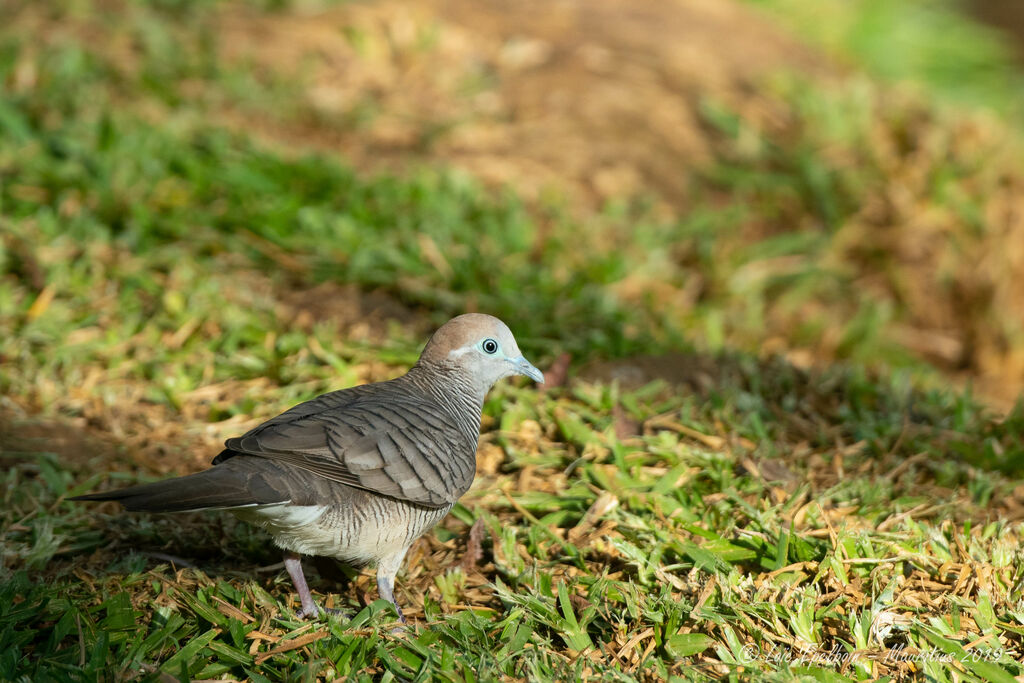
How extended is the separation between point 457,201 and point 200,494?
11.4 ft

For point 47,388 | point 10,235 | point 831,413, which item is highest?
point 10,235

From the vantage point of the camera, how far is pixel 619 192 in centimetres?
655

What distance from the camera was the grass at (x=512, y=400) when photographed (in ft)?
9.96

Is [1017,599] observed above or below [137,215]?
below

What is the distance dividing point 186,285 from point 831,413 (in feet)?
10.4

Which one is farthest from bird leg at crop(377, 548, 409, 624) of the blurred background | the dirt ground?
the dirt ground

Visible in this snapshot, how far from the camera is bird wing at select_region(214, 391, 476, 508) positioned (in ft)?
10.0

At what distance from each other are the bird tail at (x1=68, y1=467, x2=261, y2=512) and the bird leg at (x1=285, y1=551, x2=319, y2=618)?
0.43 meters

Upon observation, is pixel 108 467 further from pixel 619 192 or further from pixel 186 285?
pixel 619 192

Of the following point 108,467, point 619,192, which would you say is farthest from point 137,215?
point 619,192

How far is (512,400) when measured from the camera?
443 cm

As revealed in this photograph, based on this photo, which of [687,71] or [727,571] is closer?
[727,571]

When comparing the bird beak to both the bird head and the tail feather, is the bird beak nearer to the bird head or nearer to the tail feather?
the bird head

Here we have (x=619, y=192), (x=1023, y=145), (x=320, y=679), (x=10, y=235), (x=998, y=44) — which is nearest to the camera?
(x=320, y=679)
